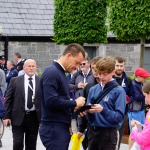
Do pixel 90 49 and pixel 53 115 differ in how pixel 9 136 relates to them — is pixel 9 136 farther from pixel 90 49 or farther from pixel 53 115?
pixel 90 49

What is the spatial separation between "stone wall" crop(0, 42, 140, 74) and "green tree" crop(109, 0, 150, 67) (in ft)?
25.6

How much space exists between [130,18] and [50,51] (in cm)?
898

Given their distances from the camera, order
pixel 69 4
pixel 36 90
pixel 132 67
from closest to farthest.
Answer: pixel 36 90 < pixel 69 4 < pixel 132 67

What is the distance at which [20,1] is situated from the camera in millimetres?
23766

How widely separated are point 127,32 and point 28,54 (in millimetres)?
8528

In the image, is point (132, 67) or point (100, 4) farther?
point (132, 67)

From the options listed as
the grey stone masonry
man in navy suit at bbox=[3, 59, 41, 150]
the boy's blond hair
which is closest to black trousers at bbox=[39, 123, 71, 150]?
the boy's blond hair

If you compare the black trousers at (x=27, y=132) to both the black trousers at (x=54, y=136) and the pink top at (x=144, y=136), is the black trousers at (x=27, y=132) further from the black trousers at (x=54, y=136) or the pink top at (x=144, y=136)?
the pink top at (x=144, y=136)

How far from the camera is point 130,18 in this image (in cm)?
1490

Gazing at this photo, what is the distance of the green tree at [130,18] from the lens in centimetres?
1455

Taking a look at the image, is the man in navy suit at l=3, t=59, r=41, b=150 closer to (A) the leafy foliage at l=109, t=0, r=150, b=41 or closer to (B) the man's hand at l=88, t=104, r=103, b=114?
(B) the man's hand at l=88, t=104, r=103, b=114

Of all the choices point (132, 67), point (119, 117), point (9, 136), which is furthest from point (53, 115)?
point (132, 67)

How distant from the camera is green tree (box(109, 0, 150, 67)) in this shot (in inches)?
573

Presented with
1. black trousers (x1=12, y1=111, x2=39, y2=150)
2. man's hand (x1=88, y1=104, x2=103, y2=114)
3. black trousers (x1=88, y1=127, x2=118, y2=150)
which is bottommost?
black trousers (x1=12, y1=111, x2=39, y2=150)
